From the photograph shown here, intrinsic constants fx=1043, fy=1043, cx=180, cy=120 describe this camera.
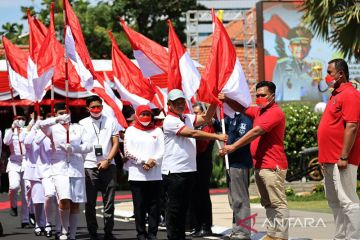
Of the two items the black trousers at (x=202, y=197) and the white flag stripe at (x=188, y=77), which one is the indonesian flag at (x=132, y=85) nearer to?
the black trousers at (x=202, y=197)

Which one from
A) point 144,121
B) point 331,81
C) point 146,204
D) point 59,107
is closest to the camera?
point 331,81

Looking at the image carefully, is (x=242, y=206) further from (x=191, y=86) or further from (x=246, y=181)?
(x=191, y=86)

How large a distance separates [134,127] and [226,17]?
33387 millimetres

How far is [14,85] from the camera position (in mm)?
18781

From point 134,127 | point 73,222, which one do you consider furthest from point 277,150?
point 73,222

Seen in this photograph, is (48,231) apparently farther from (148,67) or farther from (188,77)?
(148,67)

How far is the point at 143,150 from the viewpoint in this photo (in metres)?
14.4

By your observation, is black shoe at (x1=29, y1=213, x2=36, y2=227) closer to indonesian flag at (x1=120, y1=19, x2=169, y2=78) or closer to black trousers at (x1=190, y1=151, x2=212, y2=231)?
indonesian flag at (x1=120, y1=19, x2=169, y2=78)

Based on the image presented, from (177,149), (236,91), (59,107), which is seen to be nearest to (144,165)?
(177,149)

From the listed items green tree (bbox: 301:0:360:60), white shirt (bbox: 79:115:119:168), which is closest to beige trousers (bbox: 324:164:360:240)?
white shirt (bbox: 79:115:119:168)

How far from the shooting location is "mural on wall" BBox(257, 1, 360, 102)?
42906mm

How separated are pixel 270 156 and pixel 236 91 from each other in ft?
5.48

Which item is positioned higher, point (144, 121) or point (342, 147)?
point (144, 121)

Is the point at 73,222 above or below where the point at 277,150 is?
below
